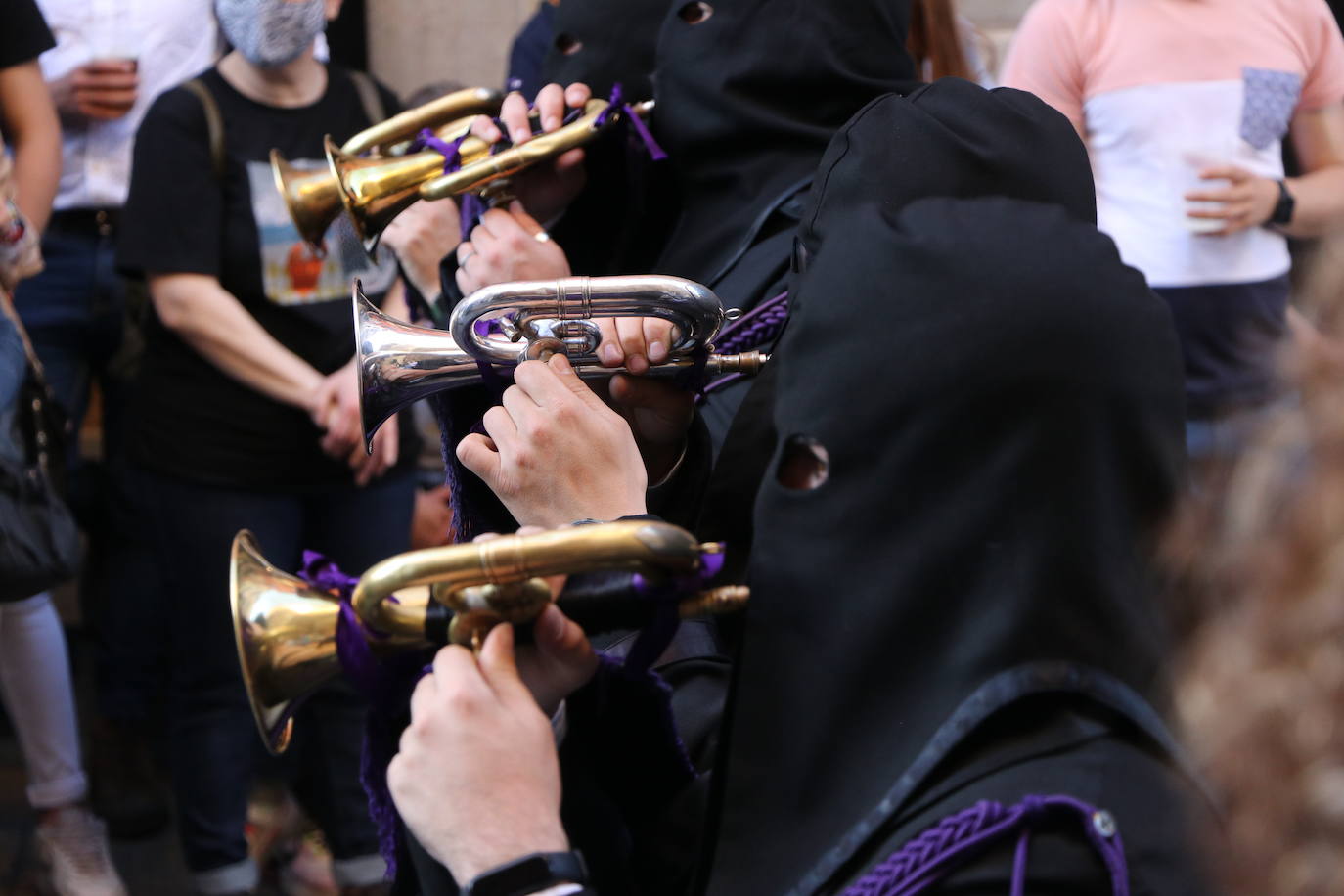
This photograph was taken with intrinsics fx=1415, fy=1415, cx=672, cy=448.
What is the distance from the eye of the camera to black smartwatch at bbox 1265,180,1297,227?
10.9 feet

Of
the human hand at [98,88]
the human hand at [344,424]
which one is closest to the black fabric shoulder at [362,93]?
the human hand at [98,88]

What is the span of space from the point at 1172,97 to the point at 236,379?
7.61 feet

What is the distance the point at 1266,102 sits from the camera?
3326mm

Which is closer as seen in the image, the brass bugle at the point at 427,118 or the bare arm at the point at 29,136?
the brass bugle at the point at 427,118

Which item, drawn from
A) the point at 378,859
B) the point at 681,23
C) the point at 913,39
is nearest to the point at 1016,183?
the point at 681,23

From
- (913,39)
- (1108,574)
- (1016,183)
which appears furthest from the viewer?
(913,39)

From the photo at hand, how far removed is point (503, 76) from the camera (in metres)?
5.77

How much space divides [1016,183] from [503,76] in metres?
4.28

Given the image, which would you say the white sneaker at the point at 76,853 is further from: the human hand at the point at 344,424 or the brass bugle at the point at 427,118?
the brass bugle at the point at 427,118

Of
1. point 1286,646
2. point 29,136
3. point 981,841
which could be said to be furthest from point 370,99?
point 1286,646

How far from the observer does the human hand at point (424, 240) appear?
2.99m

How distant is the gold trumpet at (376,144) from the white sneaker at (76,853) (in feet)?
5.48

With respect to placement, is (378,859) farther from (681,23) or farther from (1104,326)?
(1104,326)

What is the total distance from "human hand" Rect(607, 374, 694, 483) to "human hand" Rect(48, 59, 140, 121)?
230 centimetres
